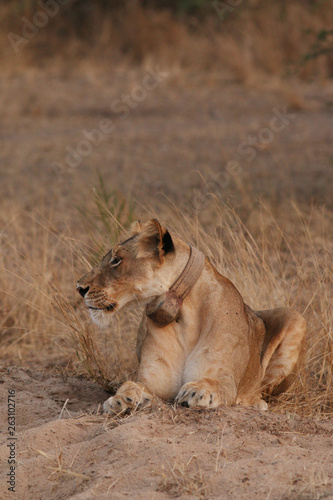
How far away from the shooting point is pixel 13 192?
33.8ft

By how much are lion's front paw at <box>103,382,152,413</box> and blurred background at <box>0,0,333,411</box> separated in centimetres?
106

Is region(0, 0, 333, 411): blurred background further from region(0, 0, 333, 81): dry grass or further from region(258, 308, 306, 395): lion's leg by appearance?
region(258, 308, 306, 395): lion's leg

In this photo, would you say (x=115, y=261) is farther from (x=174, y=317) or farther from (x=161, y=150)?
(x=161, y=150)

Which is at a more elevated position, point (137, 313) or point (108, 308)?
point (108, 308)

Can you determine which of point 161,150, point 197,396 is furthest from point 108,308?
point 161,150

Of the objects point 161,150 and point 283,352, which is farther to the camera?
point 161,150

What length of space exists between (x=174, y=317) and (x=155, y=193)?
18.5 feet

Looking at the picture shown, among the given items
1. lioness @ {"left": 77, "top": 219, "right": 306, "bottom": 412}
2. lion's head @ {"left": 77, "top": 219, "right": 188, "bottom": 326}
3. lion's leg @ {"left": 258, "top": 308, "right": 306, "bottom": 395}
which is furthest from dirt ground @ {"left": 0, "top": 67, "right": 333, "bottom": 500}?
lion's head @ {"left": 77, "top": 219, "right": 188, "bottom": 326}

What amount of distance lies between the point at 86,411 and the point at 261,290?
180 centimetres

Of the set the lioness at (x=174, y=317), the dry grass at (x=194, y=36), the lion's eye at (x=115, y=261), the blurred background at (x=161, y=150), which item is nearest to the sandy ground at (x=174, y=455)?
the lioness at (x=174, y=317)

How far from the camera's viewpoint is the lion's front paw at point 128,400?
409 cm

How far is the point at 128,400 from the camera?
13.5 feet

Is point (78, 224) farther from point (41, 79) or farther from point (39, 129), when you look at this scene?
point (41, 79)

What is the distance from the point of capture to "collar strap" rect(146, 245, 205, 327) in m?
A: 4.22
